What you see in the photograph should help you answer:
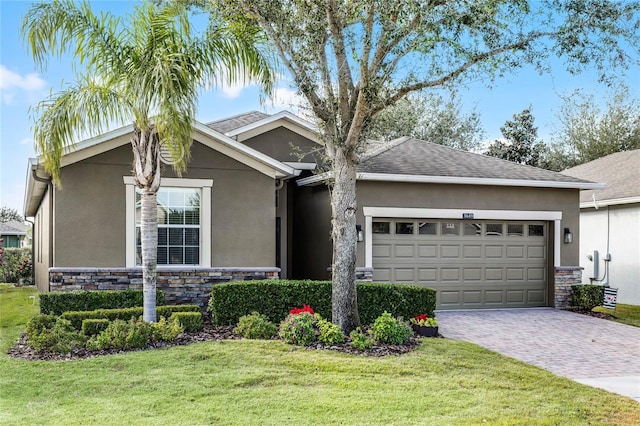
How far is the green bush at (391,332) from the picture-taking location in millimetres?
9688

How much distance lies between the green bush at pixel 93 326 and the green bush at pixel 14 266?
51.2 feet

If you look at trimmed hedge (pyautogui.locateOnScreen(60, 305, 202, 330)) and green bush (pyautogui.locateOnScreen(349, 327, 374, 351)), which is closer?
green bush (pyautogui.locateOnScreen(349, 327, 374, 351))

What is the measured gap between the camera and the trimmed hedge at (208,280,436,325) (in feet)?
37.1

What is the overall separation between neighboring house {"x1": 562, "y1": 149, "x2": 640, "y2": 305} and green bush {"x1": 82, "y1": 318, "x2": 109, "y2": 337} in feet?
44.2

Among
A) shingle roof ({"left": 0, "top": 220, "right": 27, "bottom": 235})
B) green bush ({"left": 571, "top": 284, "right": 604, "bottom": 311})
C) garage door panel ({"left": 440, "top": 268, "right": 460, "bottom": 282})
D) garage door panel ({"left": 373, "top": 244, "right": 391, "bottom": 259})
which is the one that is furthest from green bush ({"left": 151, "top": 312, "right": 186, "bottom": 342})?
shingle roof ({"left": 0, "top": 220, "right": 27, "bottom": 235})

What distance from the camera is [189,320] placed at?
416 inches

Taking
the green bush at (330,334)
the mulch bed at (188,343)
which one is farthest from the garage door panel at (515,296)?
the green bush at (330,334)

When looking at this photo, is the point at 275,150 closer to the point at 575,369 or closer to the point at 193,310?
the point at 193,310

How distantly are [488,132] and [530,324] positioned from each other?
2192 centimetres

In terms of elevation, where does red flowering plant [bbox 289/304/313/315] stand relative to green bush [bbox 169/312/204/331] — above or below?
above

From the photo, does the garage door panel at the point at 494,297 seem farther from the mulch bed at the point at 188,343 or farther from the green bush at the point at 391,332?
the green bush at the point at 391,332

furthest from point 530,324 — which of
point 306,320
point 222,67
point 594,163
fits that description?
point 594,163

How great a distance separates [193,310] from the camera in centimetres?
1135

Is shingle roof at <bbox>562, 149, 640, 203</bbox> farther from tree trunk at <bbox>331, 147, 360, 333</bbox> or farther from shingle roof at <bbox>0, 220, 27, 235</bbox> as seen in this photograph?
shingle roof at <bbox>0, 220, 27, 235</bbox>
